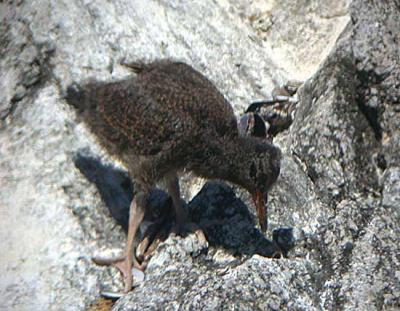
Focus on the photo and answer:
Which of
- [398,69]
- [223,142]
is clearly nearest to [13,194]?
[223,142]

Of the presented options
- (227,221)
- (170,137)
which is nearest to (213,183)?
(227,221)

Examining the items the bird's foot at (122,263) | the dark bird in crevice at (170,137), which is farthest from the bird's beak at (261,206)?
the bird's foot at (122,263)

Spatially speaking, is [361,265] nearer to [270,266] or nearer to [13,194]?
[270,266]

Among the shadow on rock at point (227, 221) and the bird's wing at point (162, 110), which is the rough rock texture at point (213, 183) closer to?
the shadow on rock at point (227, 221)

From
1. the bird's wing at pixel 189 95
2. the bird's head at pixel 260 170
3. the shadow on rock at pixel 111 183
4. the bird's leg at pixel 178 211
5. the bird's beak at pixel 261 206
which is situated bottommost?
the shadow on rock at pixel 111 183

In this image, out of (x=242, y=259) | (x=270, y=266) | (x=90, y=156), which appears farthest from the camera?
(x=90, y=156)

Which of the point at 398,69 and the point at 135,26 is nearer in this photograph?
the point at 398,69

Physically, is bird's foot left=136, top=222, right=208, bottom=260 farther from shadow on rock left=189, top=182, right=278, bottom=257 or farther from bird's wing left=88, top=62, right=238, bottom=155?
bird's wing left=88, top=62, right=238, bottom=155
